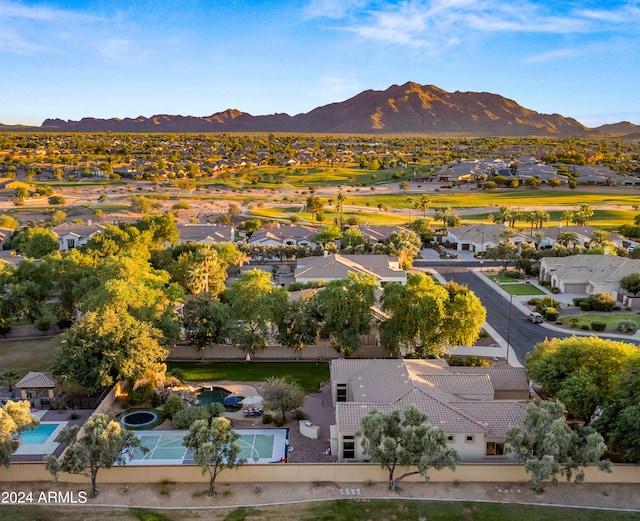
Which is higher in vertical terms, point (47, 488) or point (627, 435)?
point (627, 435)

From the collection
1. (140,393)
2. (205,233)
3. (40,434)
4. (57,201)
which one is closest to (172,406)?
(140,393)

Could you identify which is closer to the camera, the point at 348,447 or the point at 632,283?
the point at 348,447

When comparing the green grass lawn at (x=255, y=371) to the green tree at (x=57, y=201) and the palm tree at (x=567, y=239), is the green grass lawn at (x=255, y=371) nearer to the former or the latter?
the palm tree at (x=567, y=239)

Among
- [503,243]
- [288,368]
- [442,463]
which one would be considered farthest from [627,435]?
[503,243]

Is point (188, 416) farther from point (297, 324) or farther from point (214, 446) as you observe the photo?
point (297, 324)

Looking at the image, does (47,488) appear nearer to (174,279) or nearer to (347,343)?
(347,343)

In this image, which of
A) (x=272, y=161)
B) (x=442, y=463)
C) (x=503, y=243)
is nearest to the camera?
(x=442, y=463)
